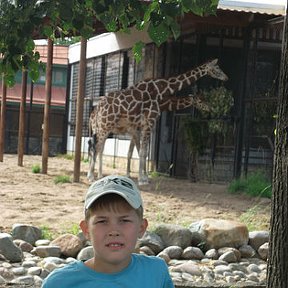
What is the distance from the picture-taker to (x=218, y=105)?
1121 cm

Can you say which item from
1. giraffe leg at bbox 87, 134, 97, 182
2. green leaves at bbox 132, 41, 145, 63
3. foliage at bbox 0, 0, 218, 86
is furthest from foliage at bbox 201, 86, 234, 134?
foliage at bbox 0, 0, 218, 86

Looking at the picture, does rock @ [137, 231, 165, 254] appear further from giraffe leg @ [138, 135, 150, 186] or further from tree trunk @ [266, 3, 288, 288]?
giraffe leg @ [138, 135, 150, 186]

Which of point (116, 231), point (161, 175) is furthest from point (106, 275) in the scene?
point (161, 175)

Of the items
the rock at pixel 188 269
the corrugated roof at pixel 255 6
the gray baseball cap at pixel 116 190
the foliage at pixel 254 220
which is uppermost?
the corrugated roof at pixel 255 6

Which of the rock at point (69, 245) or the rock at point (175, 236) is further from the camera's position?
the rock at point (175, 236)

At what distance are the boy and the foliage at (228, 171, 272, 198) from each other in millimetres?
7091

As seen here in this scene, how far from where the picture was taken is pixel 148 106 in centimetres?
1088

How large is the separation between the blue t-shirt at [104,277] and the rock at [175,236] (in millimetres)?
3936

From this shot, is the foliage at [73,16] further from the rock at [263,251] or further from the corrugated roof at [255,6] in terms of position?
the corrugated roof at [255,6]

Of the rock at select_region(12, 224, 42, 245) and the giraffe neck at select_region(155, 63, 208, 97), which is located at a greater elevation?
the giraffe neck at select_region(155, 63, 208, 97)

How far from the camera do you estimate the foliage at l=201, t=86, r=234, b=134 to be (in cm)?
1121

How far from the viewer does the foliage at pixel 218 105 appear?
11.2 meters

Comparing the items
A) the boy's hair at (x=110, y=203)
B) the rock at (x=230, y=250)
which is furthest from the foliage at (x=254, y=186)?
the boy's hair at (x=110, y=203)

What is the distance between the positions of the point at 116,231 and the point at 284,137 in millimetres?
1260
